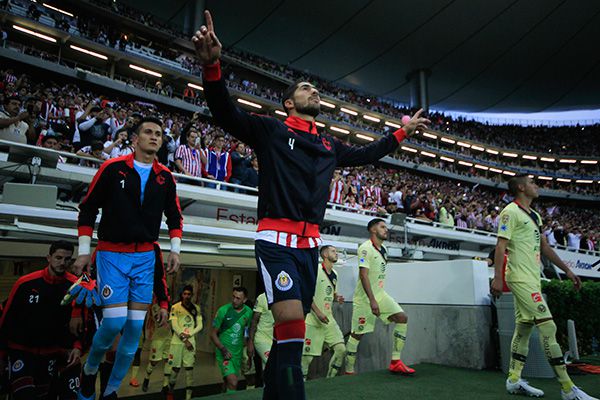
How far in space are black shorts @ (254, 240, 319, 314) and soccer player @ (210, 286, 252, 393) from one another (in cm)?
489

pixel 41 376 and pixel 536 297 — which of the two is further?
pixel 536 297

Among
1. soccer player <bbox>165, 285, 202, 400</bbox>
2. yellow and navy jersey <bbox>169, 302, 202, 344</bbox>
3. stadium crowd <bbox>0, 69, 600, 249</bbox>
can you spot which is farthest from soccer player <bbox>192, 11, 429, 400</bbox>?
yellow and navy jersey <bbox>169, 302, 202, 344</bbox>

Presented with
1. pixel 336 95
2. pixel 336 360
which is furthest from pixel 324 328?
pixel 336 95

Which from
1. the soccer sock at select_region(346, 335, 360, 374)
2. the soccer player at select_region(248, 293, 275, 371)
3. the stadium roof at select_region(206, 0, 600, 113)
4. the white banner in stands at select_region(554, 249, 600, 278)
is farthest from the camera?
the stadium roof at select_region(206, 0, 600, 113)

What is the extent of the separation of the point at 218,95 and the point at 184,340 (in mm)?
6647

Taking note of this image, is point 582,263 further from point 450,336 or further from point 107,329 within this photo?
point 107,329

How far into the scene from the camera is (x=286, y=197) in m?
2.48

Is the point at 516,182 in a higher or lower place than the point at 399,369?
higher

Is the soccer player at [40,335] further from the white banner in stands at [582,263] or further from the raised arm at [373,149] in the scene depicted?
the white banner in stands at [582,263]

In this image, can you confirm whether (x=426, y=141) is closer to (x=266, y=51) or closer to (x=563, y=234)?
(x=266, y=51)

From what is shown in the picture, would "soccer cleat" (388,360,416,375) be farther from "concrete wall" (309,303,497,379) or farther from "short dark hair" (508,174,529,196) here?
"short dark hair" (508,174,529,196)

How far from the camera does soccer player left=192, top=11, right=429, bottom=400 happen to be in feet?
7.31

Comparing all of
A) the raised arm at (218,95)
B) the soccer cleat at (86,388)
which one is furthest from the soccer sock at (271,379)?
the soccer cleat at (86,388)

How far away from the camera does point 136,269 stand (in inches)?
129
